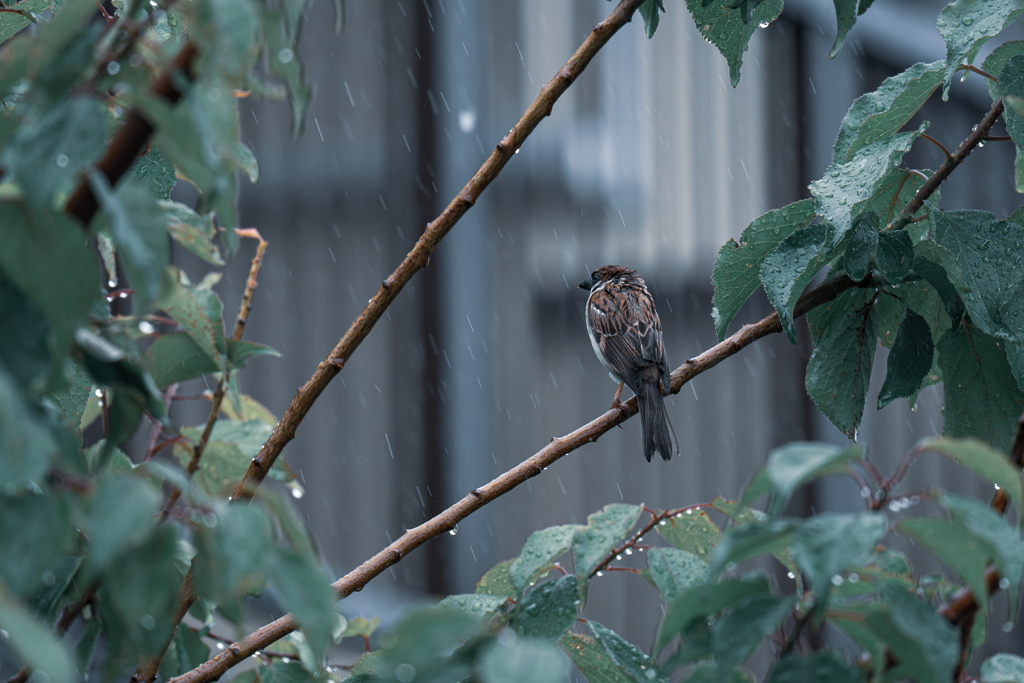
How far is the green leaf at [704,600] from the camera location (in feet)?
1.37

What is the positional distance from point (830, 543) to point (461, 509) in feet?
1.54

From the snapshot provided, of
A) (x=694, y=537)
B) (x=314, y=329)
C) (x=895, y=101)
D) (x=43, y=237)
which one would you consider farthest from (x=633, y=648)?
(x=314, y=329)

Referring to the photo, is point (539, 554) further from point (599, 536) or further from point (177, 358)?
point (177, 358)

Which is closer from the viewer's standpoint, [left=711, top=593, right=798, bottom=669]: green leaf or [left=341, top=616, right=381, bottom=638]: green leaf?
[left=711, top=593, right=798, bottom=669]: green leaf

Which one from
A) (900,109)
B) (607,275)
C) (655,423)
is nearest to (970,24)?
(900,109)

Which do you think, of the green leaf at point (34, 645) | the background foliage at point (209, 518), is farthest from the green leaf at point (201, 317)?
the green leaf at point (34, 645)

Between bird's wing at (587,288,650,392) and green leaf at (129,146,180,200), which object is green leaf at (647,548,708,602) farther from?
bird's wing at (587,288,650,392)

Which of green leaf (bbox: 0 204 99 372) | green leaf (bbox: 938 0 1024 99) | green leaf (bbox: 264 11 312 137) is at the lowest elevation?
green leaf (bbox: 0 204 99 372)

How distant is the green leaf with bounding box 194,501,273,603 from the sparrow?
146cm

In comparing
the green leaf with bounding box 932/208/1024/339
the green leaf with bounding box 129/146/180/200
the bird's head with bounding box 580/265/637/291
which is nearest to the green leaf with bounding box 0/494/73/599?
the green leaf with bounding box 129/146/180/200

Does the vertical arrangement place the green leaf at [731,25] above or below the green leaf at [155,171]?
above

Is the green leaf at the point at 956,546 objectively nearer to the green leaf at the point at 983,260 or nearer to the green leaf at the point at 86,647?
the green leaf at the point at 983,260

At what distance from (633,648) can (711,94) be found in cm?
330

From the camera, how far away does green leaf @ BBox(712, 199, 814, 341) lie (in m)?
0.82
